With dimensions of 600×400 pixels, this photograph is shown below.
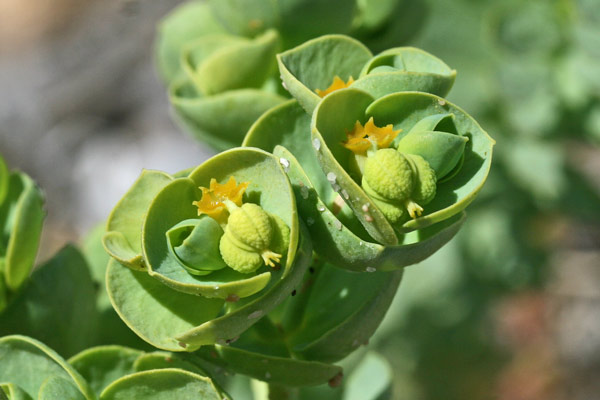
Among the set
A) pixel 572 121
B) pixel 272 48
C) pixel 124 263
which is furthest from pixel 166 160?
pixel 124 263

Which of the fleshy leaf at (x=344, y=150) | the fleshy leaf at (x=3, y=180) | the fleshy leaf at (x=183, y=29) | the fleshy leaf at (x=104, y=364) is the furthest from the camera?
the fleshy leaf at (x=183, y=29)

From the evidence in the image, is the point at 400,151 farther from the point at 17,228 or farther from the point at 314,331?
the point at 17,228

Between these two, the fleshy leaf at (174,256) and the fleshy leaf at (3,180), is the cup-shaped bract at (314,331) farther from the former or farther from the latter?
the fleshy leaf at (3,180)

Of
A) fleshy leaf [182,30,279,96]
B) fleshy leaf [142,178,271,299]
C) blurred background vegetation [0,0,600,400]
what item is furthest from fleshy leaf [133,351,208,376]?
blurred background vegetation [0,0,600,400]

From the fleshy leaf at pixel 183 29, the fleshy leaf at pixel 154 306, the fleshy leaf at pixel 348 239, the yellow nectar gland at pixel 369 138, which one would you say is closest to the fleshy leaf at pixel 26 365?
the fleshy leaf at pixel 154 306

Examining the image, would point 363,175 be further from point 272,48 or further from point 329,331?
point 272,48

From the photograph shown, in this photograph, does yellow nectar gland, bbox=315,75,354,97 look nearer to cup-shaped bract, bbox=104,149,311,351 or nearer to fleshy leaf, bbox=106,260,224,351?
cup-shaped bract, bbox=104,149,311,351

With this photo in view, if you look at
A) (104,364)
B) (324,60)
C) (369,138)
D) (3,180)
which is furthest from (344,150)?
(3,180)
